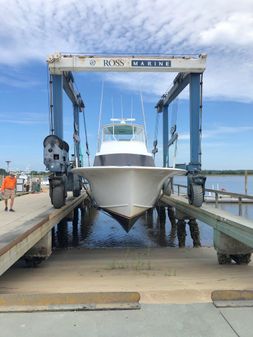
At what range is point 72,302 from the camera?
5.55m

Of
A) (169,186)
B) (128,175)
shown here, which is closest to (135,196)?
(128,175)

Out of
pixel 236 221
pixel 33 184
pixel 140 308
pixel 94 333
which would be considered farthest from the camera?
pixel 33 184

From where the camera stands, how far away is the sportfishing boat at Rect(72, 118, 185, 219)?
12.5m

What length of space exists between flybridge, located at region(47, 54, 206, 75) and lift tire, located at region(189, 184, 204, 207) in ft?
14.2

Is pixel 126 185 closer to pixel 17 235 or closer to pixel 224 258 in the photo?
pixel 224 258

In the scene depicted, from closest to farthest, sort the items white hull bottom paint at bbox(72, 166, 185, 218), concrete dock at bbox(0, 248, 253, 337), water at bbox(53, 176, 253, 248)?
1. concrete dock at bbox(0, 248, 253, 337)
2. white hull bottom paint at bbox(72, 166, 185, 218)
3. water at bbox(53, 176, 253, 248)

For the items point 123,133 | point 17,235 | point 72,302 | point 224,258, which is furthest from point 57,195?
point 72,302

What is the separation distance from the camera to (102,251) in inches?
583

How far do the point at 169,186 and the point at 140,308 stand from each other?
1810cm

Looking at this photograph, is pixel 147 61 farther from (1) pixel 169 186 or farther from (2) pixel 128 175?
(1) pixel 169 186

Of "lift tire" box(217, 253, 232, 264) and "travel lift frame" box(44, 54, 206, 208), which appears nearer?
"lift tire" box(217, 253, 232, 264)

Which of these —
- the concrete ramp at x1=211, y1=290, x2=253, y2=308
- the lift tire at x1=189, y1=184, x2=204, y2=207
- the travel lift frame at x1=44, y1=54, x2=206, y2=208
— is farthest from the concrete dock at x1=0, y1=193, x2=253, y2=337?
the travel lift frame at x1=44, y1=54, x2=206, y2=208

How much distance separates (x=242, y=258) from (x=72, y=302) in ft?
21.3

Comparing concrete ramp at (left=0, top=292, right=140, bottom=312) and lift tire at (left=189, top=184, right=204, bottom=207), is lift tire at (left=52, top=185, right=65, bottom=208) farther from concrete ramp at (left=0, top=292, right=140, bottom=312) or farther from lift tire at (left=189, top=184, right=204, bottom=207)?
concrete ramp at (left=0, top=292, right=140, bottom=312)
